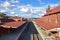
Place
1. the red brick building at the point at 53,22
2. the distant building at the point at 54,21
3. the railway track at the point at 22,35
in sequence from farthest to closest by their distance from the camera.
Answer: the railway track at the point at 22,35, the red brick building at the point at 53,22, the distant building at the point at 54,21

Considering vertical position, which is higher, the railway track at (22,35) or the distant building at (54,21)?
the distant building at (54,21)

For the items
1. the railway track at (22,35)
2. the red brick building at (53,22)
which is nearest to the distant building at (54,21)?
the red brick building at (53,22)

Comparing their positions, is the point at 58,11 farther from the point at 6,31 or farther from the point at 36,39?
the point at 36,39

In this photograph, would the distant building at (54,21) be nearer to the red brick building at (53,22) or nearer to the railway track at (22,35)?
the red brick building at (53,22)

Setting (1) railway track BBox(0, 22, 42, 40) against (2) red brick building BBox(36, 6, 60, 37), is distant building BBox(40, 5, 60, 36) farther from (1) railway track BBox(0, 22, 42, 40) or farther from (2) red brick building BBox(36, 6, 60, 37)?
(1) railway track BBox(0, 22, 42, 40)

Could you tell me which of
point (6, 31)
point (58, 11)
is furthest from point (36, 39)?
point (58, 11)

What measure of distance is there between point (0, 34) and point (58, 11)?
21.0m

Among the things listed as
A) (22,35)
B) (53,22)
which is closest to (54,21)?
(53,22)

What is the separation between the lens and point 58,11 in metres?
46.5

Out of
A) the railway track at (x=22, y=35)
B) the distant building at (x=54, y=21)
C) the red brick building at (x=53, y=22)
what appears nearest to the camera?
the distant building at (x=54, y=21)

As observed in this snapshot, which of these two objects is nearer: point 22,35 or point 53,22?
point 22,35

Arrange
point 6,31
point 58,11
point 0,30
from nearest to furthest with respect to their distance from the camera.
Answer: point 0,30
point 6,31
point 58,11

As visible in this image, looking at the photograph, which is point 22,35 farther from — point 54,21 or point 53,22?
point 54,21

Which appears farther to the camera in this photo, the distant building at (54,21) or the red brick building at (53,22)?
the red brick building at (53,22)
